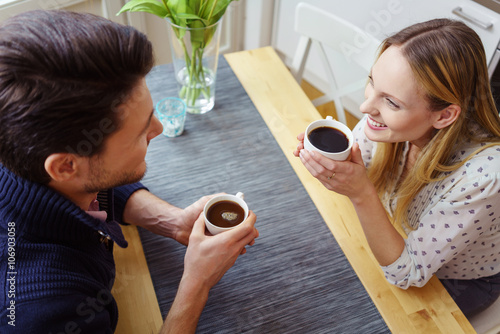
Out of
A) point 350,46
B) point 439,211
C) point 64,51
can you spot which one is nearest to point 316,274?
point 439,211

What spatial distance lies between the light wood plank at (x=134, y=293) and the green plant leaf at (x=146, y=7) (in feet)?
2.06

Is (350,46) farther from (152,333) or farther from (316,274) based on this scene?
(152,333)

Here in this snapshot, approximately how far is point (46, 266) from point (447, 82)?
94 centimetres

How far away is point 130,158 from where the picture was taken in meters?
0.89

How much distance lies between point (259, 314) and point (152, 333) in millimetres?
238

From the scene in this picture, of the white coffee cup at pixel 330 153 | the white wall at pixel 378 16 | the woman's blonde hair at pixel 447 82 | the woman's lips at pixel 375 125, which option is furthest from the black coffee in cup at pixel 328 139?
the white wall at pixel 378 16

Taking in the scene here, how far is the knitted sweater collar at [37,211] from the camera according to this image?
796 mm

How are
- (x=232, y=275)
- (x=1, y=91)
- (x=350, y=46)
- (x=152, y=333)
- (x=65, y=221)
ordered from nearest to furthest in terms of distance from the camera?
(x=1, y=91) < (x=65, y=221) < (x=152, y=333) < (x=232, y=275) < (x=350, y=46)

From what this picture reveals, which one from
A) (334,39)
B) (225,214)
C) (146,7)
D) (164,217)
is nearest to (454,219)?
(225,214)

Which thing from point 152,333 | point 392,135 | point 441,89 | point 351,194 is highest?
point 441,89

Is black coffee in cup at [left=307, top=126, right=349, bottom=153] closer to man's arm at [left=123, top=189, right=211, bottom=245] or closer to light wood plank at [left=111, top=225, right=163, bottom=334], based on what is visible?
man's arm at [left=123, top=189, right=211, bottom=245]

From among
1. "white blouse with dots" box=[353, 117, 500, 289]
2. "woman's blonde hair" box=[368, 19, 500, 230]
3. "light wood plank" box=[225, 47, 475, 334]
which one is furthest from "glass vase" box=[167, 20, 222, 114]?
"white blouse with dots" box=[353, 117, 500, 289]

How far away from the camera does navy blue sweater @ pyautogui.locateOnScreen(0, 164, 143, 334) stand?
29.1 inches

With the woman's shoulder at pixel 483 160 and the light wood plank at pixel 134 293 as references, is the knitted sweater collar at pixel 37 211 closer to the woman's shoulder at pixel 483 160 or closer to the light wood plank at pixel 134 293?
the light wood plank at pixel 134 293
